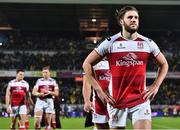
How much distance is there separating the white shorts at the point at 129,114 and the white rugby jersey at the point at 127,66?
0.19 feet

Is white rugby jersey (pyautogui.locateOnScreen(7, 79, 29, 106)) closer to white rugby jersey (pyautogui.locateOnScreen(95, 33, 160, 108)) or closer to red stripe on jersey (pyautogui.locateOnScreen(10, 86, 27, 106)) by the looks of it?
red stripe on jersey (pyautogui.locateOnScreen(10, 86, 27, 106))

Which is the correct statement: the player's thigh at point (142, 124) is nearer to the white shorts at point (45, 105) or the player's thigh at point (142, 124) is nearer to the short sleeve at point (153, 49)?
the short sleeve at point (153, 49)

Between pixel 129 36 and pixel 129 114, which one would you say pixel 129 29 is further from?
pixel 129 114

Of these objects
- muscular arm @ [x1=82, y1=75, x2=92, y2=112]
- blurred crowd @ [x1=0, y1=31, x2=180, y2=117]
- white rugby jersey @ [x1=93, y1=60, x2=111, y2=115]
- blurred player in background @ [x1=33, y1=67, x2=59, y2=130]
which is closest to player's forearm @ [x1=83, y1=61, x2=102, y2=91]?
muscular arm @ [x1=82, y1=75, x2=92, y2=112]

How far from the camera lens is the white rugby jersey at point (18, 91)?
47.4 feet

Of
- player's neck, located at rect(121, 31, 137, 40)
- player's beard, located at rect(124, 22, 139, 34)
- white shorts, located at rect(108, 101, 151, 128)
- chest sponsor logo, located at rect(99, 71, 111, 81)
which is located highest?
player's beard, located at rect(124, 22, 139, 34)

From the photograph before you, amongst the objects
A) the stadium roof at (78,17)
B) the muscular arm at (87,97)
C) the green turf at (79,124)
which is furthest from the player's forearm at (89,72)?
the stadium roof at (78,17)

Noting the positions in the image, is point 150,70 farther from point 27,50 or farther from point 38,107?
point 38,107

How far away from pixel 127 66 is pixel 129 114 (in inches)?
23.2

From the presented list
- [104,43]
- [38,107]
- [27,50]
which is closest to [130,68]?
[104,43]

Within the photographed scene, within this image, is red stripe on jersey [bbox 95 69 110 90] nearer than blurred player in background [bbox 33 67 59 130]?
Yes

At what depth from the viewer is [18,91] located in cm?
1455

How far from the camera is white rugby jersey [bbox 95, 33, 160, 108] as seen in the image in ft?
17.8

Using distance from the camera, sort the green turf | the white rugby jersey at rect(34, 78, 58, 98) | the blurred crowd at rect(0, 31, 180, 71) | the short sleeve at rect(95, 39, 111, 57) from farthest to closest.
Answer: the blurred crowd at rect(0, 31, 180, 71) < the green turf < the white rugby jersey at rect(34, 78, 58, 98) < the short sleeve at rect(95, 39, 111, 57)
